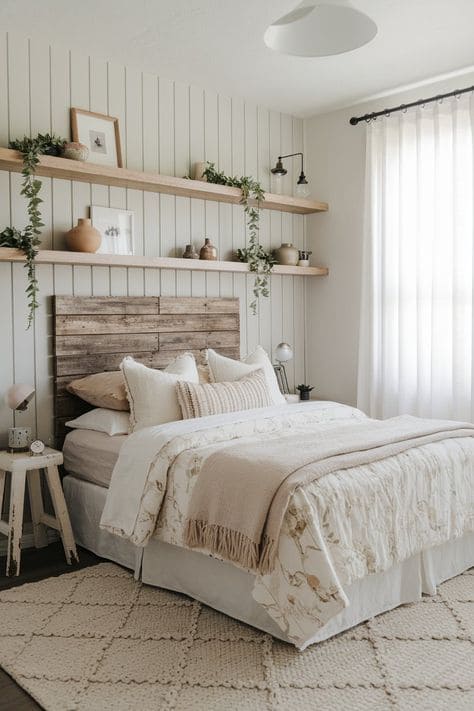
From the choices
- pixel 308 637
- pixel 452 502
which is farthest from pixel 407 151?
pixel 308 637

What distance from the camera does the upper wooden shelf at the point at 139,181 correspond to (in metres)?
3.49

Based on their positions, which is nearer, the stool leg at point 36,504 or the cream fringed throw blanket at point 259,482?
the cream fringed throw blanket at point 259,482

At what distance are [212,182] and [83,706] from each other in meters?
3.17

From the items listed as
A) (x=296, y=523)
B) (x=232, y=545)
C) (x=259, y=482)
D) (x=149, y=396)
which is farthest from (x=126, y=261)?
(x=296, y=523)

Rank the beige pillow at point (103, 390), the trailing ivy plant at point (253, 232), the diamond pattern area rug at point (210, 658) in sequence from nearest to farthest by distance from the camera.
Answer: the diamond pattern area rug at point (210, 658) < the beige pillow at point (103, 390) < the trailing ivy plant at point (253, 232)

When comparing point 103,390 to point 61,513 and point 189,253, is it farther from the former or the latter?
point 189,253

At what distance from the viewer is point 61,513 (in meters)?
3.40

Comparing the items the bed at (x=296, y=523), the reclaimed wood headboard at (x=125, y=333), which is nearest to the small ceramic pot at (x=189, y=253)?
the reclaimed wood headboard at (x=125, y=333)

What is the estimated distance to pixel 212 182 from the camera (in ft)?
14.4

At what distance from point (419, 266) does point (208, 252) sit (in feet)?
4.51

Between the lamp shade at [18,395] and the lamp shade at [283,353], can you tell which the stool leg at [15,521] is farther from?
the lamp shade at [283,353]

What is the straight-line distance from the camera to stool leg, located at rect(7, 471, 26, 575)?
127 inches

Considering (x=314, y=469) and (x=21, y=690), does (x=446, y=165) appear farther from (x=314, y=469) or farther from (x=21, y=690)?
(x=21, y=690)

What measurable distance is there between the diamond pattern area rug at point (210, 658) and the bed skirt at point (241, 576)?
5 cm
